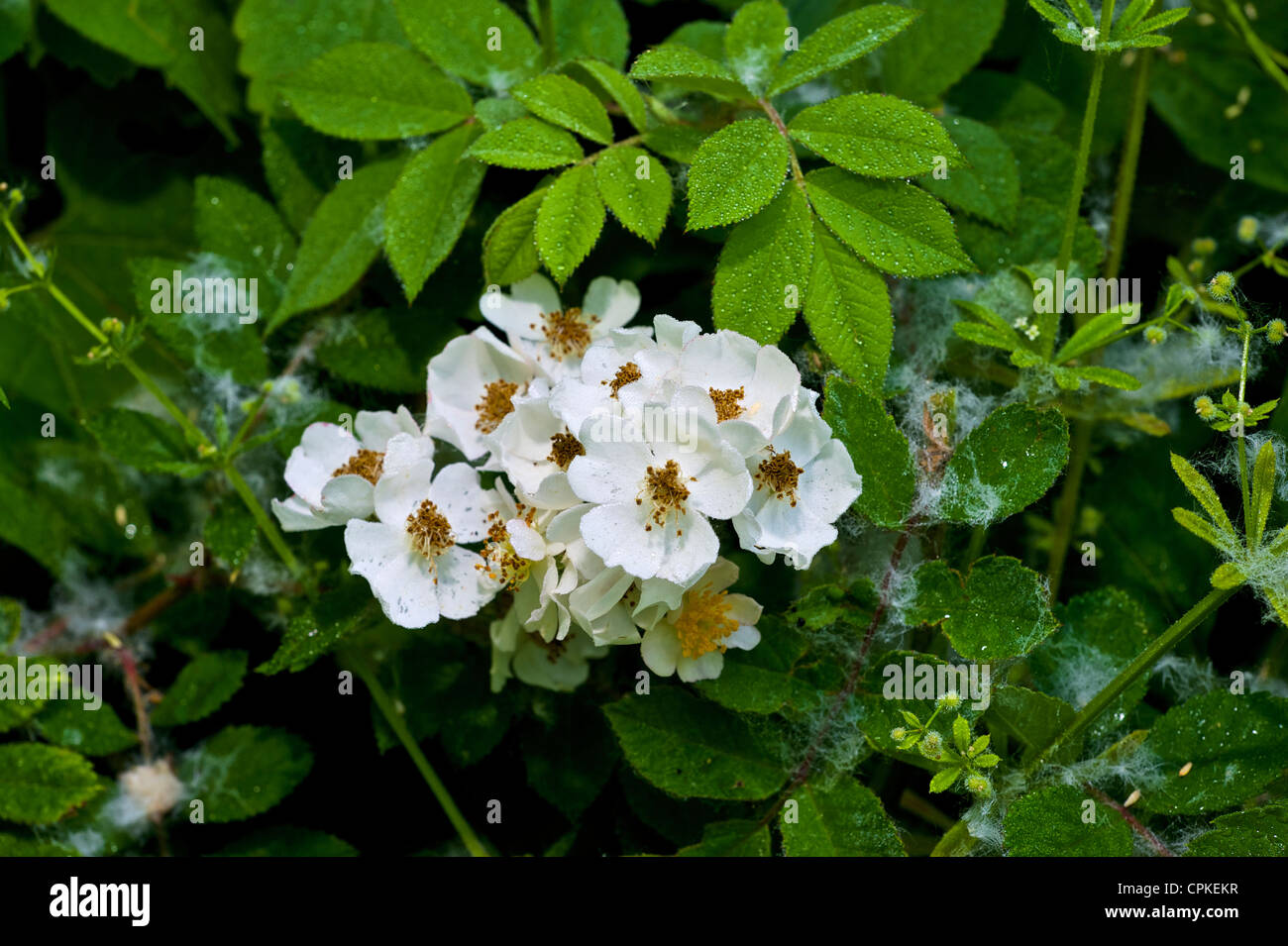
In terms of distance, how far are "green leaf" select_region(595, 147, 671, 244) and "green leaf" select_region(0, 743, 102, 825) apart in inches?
50.4

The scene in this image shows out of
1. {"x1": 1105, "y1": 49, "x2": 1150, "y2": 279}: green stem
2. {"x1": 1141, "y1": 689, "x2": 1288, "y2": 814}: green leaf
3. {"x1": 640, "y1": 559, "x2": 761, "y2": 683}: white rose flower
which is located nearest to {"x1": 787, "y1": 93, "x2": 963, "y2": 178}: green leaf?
{"x1": 1105, "y1": 49, "x2": 1150, "y2": 279}: green stem

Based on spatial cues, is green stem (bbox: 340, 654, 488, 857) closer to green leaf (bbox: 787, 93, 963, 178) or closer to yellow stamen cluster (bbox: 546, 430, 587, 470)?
yellow stamen cluster (bbox: 546, 430, 587, 470)

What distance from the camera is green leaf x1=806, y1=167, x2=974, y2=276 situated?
1625 millimetres

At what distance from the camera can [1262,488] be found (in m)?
1.46

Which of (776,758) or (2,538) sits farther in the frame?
(2,538)

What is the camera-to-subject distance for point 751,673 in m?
1.60

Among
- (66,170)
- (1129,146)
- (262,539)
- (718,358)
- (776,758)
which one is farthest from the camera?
(66,170)

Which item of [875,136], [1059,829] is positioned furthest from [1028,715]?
[875,136]

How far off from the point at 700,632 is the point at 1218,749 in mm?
779

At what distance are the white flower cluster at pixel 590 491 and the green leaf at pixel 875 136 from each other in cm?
37

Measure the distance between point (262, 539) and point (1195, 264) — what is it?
1.74m

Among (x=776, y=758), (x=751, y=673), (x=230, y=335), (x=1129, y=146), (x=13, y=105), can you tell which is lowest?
(x=776, y=758)
